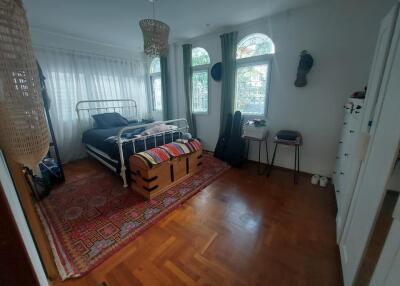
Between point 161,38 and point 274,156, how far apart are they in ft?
8.07

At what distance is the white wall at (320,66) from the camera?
2.14 meters

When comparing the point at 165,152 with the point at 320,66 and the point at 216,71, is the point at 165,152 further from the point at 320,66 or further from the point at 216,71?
the point at 320,66

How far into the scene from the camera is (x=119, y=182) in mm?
2635

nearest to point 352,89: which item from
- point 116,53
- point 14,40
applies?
point 14,40

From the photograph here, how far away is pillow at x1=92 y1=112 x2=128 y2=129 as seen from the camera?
11.7ft

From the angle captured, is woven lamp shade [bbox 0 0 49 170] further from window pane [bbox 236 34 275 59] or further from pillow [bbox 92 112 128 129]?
pillow [bbox 92 112 128 129]

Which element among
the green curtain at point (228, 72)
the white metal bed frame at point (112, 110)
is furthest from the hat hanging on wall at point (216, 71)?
the white metal bed frame at point (112, 110)

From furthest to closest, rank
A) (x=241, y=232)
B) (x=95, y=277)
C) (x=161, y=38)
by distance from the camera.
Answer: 1. (x=161, y=38)
2. (x=241, y=232)
3. (x=95, y=277)

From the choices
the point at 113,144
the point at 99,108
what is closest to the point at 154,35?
the point at 113,144

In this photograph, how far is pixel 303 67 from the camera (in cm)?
246

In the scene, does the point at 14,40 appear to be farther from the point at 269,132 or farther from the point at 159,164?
the point at 269,132

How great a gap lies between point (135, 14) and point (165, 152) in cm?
210

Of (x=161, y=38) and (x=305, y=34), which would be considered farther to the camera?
(x=305, y=34)

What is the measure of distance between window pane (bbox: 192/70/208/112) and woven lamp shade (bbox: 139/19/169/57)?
5.55 ft
